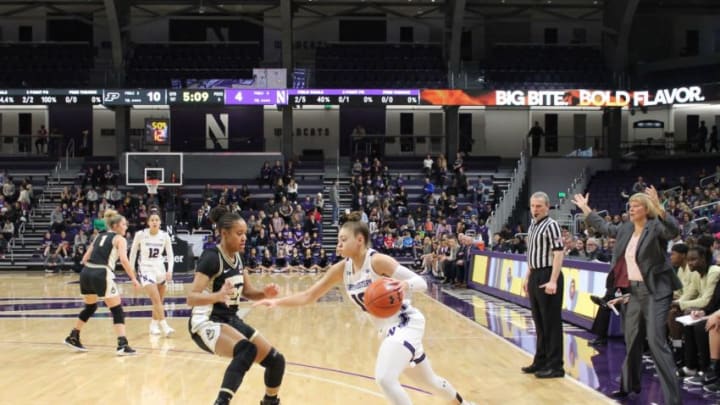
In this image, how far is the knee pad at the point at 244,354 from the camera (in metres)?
6.54

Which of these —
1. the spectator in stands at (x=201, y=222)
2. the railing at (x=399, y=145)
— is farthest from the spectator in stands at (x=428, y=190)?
the spectator in stands at (x=201, y=222)

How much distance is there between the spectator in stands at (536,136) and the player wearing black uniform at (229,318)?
30501mm

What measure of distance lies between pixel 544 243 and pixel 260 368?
11.8 feet

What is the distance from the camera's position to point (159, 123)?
34.8 meters

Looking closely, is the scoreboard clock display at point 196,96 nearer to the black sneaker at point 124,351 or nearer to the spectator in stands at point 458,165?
the spectator in stands at point 458,165

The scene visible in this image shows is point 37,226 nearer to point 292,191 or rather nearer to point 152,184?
point 152,184

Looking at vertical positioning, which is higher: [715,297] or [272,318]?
[715,297]

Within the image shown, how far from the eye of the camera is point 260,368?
9.84m

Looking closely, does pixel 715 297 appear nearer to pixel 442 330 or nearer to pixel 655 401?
pixel 655 401

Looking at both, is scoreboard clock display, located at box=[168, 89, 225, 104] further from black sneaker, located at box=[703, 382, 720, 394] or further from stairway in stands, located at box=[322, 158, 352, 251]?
black sneaker, located at box=[703, 382, 720, 394]

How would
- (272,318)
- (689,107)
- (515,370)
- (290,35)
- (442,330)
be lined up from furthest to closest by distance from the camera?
(689,107), (290,35), (272,318), (442,330), (515,370)

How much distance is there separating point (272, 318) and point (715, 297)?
28.6ft

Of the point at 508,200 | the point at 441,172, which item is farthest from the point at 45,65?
the point at 508,200

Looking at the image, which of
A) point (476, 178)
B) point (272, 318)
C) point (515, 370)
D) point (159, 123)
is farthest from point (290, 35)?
point (515, 370)
